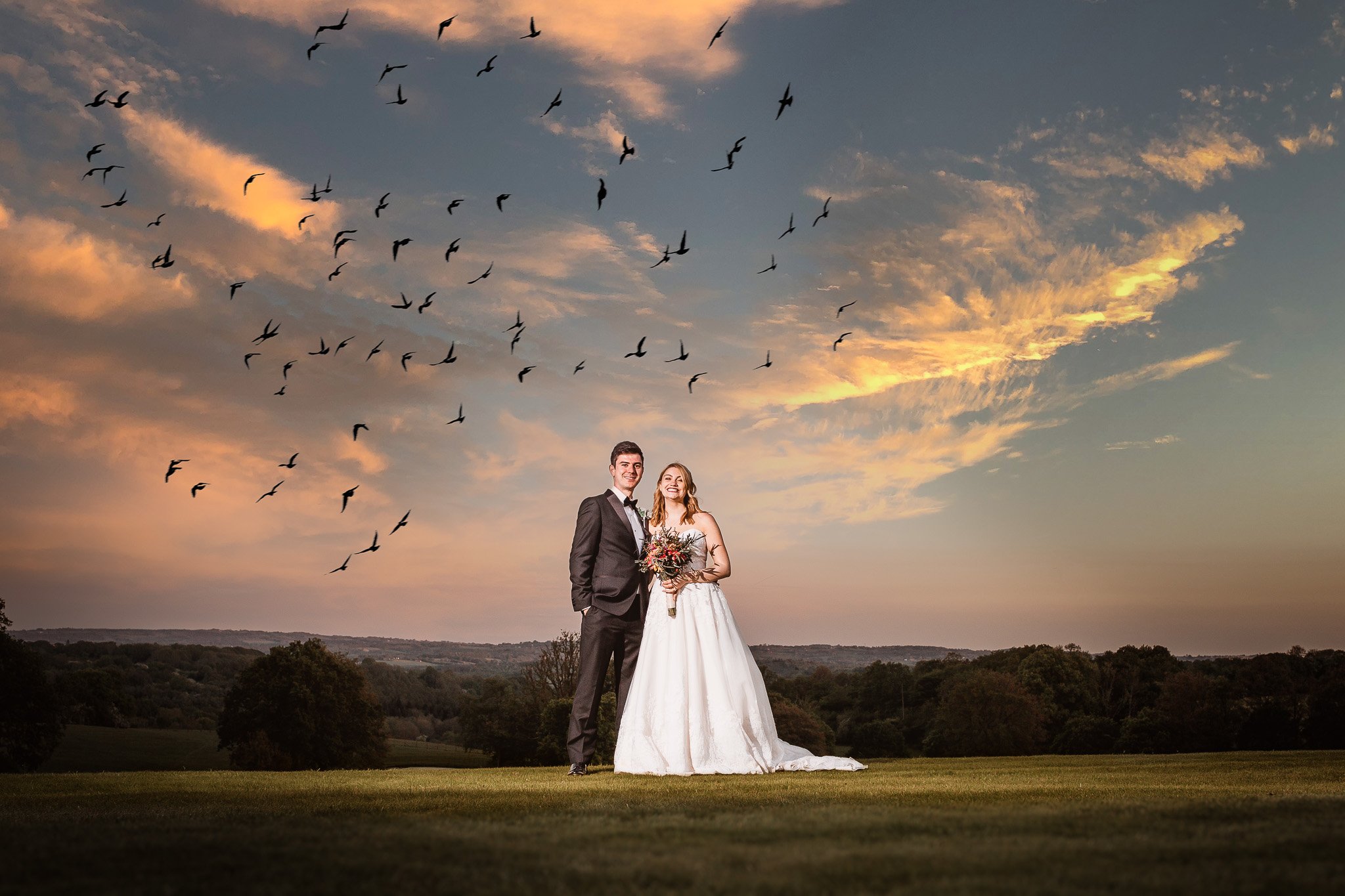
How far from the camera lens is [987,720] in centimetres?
3778

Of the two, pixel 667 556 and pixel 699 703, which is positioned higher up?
pixel 667 556

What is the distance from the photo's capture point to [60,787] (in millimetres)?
11141

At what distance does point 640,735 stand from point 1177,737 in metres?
26.1

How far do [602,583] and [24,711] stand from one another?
29692 mm

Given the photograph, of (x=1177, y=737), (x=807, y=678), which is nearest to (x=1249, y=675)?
(x=1177, y=737)

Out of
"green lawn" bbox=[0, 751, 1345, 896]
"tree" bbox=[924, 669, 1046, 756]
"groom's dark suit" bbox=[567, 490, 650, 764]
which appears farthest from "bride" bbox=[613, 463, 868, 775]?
"tree" bbox=[924, 669, 1046, 756]

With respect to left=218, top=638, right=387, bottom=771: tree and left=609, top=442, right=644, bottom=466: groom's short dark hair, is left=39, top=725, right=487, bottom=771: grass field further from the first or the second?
left=609, top=442, right=644, bottom=466: groom's short dark hair

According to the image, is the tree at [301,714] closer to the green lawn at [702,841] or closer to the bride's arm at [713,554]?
the bride's arm at [713,554]

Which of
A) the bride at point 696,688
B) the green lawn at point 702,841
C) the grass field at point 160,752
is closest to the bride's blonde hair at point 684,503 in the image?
the bride at point 696,688

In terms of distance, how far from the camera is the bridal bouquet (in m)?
11.4

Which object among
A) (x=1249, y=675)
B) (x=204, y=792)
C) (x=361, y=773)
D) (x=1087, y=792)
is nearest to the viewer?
(x=1087, y=792)

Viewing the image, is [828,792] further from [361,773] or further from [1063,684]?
[1063,684]

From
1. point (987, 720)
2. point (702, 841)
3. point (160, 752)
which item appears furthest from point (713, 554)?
point (160, 752)

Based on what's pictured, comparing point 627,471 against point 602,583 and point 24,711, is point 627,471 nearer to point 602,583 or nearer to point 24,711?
point 602,583
